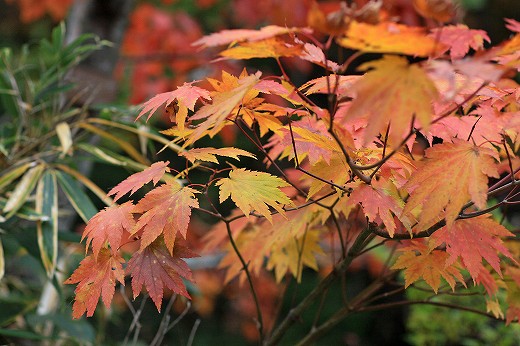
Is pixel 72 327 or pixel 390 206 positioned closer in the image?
pixel 390 206

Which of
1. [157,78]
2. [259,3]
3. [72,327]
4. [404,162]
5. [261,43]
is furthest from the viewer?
[157,78]

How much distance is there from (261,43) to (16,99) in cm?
114

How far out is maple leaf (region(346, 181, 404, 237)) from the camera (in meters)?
0.79

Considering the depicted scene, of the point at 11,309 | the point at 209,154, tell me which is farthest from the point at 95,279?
the point at 11,309

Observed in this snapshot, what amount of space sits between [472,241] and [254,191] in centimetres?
33

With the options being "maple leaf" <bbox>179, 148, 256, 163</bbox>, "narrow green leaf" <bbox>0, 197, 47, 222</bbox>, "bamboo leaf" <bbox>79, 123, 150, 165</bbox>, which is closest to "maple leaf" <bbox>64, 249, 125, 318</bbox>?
"maple leaf" <bbox>179, 148, 256, 163</bbox>

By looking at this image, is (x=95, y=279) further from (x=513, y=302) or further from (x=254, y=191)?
(x=513, y=302)

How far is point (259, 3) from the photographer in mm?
3158

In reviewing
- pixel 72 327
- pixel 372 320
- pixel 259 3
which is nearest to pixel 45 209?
pixel 72 327

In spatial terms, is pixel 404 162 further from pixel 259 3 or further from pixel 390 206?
pixel 259 3

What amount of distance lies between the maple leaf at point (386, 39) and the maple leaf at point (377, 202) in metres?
0.26

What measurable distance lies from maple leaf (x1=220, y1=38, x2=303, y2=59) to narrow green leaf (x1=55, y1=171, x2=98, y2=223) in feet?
2.30

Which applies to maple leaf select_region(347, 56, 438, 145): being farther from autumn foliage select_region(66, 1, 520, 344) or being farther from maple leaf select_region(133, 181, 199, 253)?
maple leaf select_region(133, 181, 199, 253)

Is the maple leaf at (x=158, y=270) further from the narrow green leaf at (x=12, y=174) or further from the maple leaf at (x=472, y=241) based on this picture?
the narrow green leaf at (x=12, y=174)
